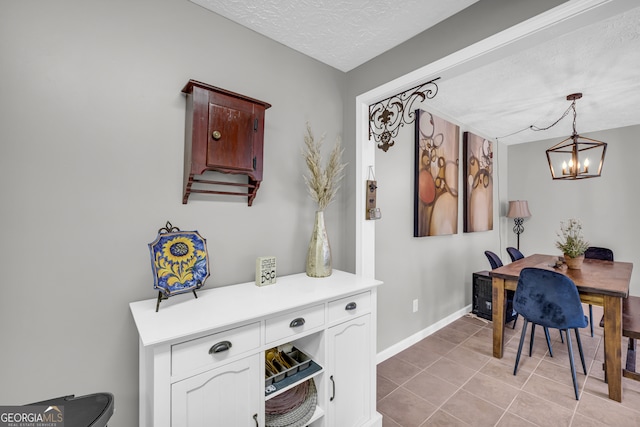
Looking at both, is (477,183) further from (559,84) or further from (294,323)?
(294,323)

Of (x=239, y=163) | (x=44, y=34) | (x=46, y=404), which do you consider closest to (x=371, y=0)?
(x=239, y=163)

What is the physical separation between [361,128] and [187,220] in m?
1.33

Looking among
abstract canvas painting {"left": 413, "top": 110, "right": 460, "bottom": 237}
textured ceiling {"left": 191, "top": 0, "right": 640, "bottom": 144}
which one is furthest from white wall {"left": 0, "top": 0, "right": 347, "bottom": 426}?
abstract canvas painting {"left": 413, "top": 110, "right": 460, "bottom": 237}

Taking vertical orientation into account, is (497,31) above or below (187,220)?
above

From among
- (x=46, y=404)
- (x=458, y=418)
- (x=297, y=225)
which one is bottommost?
(x=458, y=418)

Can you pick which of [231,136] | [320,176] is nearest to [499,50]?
[320,176]

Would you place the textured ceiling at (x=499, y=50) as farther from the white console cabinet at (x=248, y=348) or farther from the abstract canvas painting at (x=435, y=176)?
the white console cabinet at (x=248, y=348)

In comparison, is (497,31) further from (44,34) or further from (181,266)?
(44,34)

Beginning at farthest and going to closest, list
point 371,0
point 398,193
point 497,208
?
point 497,208 < point 398,193 < point 371,0

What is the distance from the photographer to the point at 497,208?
14.9 ft

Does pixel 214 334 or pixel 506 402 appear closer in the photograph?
pixel 214 334

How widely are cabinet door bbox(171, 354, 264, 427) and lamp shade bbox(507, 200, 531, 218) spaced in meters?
4.77

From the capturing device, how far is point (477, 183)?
3744 mm

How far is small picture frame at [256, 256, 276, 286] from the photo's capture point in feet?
4.99
